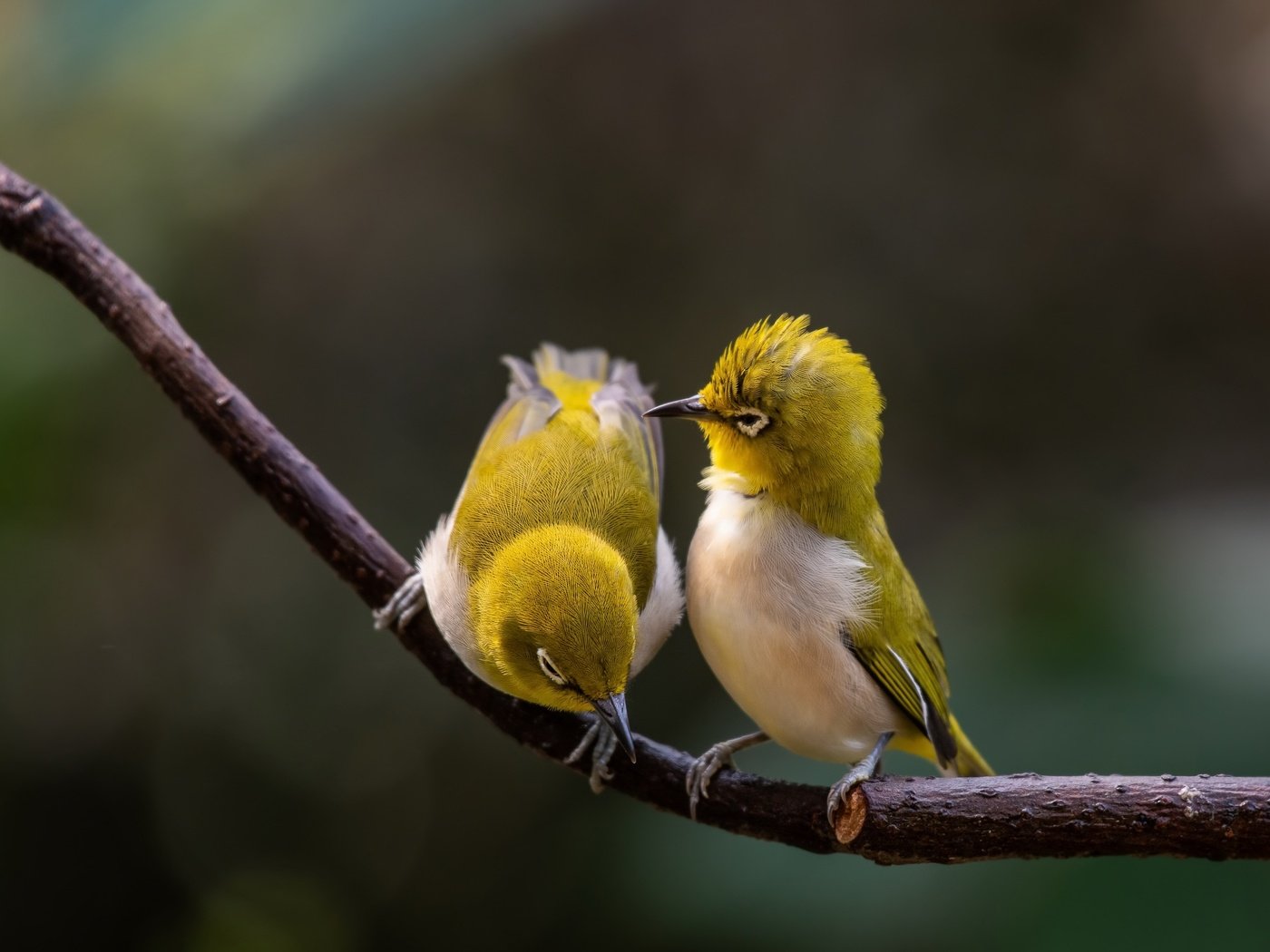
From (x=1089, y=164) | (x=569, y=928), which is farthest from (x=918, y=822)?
(x=1089, y=164)

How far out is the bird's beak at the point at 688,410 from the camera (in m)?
2.28

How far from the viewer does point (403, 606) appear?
9.37 feet

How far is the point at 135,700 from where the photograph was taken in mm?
5418

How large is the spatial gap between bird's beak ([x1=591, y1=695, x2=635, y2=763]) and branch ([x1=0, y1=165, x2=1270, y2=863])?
0.33m

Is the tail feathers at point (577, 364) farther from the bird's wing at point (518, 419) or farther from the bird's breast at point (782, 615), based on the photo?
the bird's breast at point (782, 615)

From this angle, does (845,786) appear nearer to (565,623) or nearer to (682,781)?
(682,781)

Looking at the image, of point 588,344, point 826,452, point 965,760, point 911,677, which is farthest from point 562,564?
point 588,344

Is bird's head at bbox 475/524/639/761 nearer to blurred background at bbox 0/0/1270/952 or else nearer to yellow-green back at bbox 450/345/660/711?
yellow-green back at bbox 450/345/660/711

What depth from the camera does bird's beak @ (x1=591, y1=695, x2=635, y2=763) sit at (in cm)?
234

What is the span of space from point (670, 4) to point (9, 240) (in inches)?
197

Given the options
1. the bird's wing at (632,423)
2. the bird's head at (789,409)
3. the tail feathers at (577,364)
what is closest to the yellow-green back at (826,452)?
the bird's head at (789,409)

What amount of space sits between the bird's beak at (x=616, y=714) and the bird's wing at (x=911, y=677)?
1.82ft

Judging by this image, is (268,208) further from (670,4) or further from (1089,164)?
(1089,164)

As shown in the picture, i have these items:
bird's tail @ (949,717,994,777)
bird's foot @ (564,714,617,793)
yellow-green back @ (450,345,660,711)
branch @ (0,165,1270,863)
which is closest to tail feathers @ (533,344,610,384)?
yellow-green back @ (450,345,660,711)
